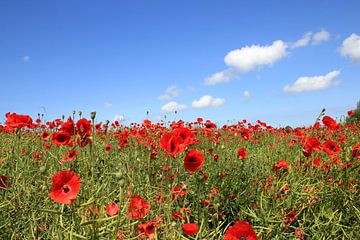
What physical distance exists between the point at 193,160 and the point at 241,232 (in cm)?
85

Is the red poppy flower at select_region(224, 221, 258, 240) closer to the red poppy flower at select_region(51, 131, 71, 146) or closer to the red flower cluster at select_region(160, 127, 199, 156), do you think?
the red flower cluster at select_region(160, 127, 199, 156)

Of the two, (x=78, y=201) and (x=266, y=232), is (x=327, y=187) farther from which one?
(x=78, y=201)

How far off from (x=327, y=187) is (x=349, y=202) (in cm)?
22

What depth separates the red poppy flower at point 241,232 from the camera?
130cm

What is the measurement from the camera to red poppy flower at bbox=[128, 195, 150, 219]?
1894 millimetres

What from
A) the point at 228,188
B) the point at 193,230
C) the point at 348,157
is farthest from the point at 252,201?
the point at 193,230

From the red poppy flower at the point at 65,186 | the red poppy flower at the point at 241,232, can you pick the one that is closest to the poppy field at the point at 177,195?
the red poppy flower at the point at 65,186

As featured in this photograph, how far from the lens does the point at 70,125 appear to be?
192 centimetres

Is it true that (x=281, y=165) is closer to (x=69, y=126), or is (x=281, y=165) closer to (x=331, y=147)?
(x=331, y=147)

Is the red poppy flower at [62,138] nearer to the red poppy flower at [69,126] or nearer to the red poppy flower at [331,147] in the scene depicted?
the red poppy flower at [69,126]

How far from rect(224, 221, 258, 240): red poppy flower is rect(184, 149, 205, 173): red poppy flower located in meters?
0.79

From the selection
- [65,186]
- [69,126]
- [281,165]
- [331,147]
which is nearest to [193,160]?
[69,126]

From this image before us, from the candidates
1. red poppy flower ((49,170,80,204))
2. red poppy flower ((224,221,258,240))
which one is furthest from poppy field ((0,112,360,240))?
red poppy flower ((224,221,258,240))

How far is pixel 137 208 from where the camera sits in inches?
76.5
